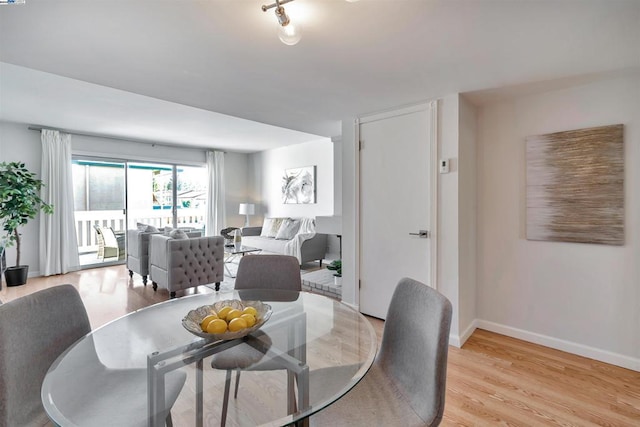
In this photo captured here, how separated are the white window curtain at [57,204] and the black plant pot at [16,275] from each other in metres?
0.47

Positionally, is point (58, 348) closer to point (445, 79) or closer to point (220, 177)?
point (445, 79)

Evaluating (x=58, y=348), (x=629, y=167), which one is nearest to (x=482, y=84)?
(x=629, y=167)

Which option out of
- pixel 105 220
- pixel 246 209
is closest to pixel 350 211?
pixel 246 209

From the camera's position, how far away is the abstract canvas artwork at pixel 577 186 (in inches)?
90.2

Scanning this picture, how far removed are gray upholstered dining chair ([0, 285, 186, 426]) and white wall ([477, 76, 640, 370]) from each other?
2.77 metres

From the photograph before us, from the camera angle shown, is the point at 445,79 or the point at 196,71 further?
the point at 445,79

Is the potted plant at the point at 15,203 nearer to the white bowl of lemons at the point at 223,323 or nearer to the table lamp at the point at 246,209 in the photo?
the table lamp at the point at 246,209

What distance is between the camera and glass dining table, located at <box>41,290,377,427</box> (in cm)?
110

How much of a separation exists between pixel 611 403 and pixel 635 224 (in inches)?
49.6

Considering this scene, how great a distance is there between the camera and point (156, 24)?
5.08 ft

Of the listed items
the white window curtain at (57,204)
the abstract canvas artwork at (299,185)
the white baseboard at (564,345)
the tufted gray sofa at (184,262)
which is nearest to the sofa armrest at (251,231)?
the abstract canvas artwork at (299,185)

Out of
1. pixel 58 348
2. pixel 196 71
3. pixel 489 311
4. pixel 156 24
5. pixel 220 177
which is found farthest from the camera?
pixel 220 177

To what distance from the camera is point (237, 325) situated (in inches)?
50.5

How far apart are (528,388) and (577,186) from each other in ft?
5.20
